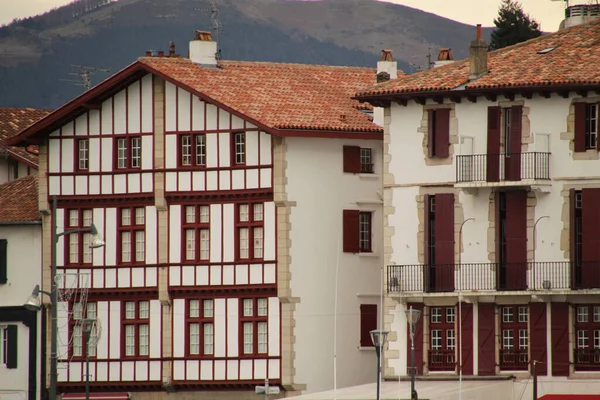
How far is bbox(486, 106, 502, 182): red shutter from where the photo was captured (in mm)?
65562

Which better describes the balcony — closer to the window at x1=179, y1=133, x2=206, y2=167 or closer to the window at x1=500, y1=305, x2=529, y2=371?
the window at x1=500, y1=305, x2=529, y2=371

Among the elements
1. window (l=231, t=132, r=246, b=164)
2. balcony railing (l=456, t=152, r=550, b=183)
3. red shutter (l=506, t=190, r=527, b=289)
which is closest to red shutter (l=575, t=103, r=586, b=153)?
balcony railing (l=456, t=152, r=550, b=183)

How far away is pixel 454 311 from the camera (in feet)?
218

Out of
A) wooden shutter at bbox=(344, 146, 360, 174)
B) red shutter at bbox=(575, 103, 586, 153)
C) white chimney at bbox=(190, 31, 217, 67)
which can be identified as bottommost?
wooden shutter at bbox=(344, 146, 360, 174)

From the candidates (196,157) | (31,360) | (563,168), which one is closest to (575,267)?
(563,168)

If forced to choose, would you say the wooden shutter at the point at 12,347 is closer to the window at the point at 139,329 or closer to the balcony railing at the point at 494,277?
the window at the point at 139,329

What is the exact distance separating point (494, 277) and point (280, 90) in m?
12.4

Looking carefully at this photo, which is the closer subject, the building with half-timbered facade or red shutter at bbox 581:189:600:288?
red shutter at bbox 581:189:600:288

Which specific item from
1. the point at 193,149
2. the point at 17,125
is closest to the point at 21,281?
the point at 193,149

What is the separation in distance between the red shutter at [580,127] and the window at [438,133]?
14.6 feet

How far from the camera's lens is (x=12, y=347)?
76188 millimetres

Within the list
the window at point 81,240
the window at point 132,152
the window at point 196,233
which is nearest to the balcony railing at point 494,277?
the window at point 196,233

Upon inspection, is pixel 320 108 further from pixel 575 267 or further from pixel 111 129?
pixel 575 267

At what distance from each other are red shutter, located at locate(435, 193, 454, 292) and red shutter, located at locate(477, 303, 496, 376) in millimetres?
1481
